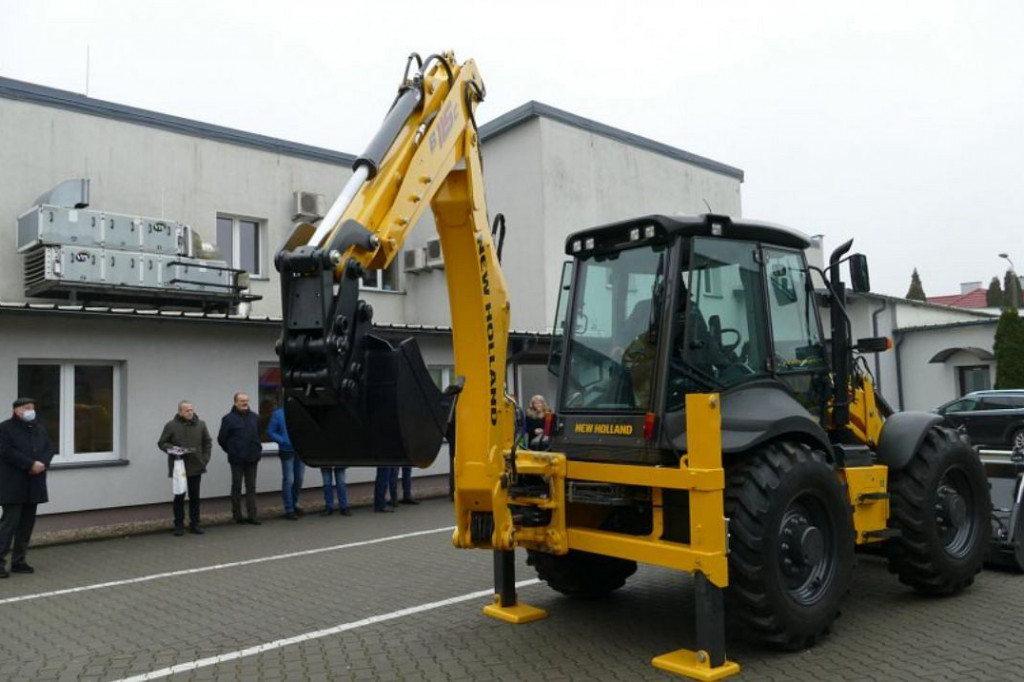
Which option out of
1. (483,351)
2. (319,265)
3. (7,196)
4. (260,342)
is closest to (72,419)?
(260,342)

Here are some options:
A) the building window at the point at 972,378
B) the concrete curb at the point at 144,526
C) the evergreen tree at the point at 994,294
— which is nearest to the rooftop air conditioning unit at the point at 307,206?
the concrete curb at the point at 144,526

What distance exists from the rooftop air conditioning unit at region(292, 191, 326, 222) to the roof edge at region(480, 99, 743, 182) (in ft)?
13.3

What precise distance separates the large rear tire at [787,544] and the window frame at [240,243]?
46.3 feet

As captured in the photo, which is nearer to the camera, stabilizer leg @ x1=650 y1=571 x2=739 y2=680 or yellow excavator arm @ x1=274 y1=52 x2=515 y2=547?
yellow excavator arm @ x1=274 y1=52 x2=515 y2=547

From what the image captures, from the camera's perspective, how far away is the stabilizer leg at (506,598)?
6562mm

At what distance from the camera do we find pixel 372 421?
4.91 meters

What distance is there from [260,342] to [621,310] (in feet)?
28.6

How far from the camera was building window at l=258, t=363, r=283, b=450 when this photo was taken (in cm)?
1387

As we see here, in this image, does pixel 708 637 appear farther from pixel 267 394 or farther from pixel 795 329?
pixel 267 394

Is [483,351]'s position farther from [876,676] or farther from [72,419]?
[72,419]

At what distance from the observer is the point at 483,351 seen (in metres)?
6.20

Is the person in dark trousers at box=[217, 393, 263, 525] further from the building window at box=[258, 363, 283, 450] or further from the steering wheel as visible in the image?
the steering wheel

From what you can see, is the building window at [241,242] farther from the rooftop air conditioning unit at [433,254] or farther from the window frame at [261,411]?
the window frame at [261,411]

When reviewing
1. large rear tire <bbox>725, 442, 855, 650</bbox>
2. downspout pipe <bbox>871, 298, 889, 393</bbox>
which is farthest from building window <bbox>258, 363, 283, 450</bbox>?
downspout pipe <bbox>871, 298, 889, 393</bbox>
